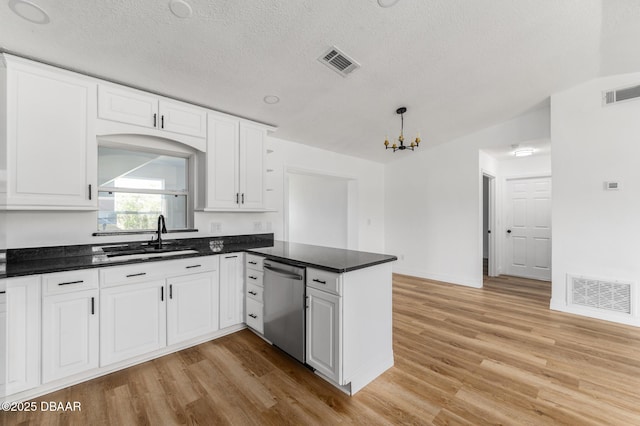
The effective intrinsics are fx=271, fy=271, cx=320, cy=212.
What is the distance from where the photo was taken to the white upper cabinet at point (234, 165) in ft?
10.2

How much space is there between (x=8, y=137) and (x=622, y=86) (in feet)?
20.4

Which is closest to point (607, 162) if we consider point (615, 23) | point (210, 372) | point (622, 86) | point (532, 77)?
point (622, 86)

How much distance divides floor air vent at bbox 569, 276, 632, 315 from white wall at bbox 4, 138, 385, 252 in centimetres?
319

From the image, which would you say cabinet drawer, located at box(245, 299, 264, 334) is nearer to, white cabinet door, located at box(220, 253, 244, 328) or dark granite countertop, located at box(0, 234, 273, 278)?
white cabinet door, located at box(220, 253, 244, 328)

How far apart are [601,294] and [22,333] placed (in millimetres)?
5760

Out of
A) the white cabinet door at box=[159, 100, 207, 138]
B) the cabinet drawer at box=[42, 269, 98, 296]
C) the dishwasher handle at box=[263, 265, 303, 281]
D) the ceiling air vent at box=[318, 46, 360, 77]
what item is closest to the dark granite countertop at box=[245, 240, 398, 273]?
the dishwasher handle at box=[263, 265, 303, 281]

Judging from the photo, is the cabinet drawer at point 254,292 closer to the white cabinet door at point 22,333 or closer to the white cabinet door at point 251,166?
the white cabinet door at point 251,166

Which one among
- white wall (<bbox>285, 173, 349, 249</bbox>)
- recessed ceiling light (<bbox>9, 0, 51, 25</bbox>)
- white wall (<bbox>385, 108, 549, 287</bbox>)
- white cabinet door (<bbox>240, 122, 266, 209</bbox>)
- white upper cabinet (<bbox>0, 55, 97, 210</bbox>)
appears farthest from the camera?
white wall (<bbox>285, 173, 349, 249</bbox>)

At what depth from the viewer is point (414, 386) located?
80.7 inches

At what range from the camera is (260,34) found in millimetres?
2191

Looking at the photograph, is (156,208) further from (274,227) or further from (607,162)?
(607,162)

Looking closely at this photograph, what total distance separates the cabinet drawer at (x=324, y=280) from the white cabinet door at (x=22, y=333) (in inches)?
75.9

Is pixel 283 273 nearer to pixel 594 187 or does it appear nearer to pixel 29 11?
pixel 29 11

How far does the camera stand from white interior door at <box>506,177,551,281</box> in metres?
5.22
